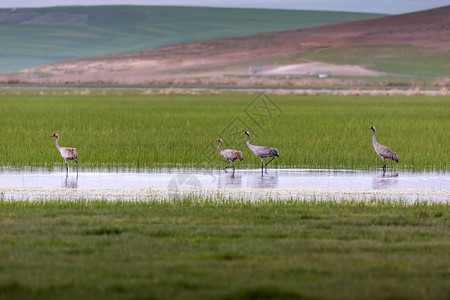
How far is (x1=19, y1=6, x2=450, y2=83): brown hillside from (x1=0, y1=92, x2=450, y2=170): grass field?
4185 inches

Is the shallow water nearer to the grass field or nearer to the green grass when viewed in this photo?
the grass field

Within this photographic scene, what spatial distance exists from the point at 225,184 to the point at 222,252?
29.4ft

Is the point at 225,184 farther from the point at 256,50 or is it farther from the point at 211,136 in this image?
the point at 256,50

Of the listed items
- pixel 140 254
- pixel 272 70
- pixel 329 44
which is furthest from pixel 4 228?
pixel 329 44

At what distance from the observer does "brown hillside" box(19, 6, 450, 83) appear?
529ft

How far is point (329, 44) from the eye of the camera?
176m

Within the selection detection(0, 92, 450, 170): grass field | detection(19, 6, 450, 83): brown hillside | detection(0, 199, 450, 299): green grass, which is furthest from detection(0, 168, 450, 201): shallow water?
detection(19, 6, 450, 83): brown hillside

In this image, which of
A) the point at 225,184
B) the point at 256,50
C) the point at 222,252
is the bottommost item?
the point at 222,252

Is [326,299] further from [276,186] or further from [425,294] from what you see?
[276,186]

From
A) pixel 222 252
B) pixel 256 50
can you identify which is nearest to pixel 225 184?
pixel 222 252

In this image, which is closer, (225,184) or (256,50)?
(225,184)

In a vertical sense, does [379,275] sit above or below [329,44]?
below

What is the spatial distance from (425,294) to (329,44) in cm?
16983

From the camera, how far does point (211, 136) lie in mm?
30984
